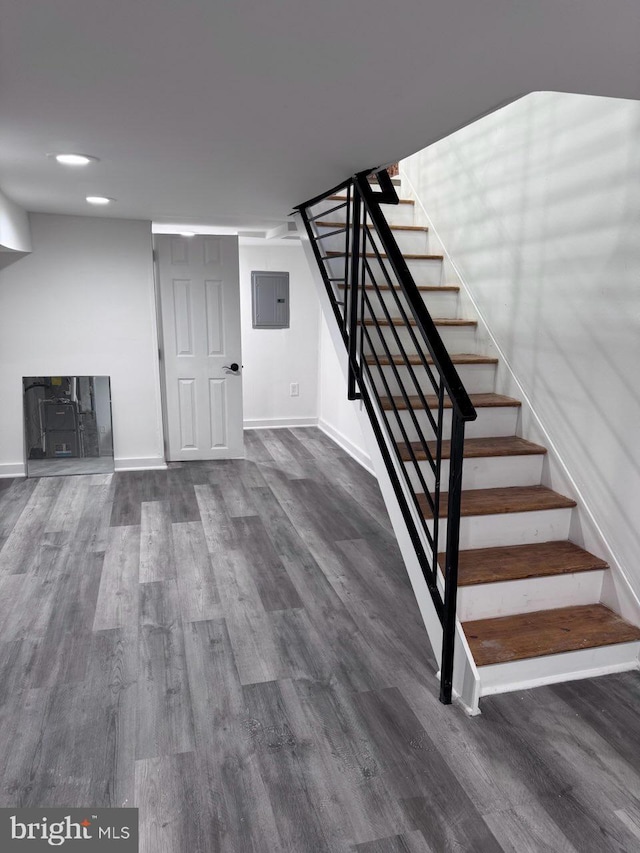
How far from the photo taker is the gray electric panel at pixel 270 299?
668cm

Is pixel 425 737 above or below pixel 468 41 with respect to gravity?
below

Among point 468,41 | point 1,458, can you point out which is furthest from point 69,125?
point 1,458

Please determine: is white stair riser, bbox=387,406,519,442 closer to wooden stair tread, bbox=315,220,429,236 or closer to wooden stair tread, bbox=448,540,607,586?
wooden stair tread, bbox=448,540,607,586

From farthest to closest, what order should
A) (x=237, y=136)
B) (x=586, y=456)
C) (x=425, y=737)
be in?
(x=586, y=456)
(x=237, y=136)
(x=425, y=737)

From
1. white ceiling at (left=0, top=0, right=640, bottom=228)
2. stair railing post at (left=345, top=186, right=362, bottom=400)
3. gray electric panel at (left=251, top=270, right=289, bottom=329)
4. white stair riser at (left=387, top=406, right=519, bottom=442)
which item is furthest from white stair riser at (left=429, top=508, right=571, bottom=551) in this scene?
gray electric panel at (left=251, top=270, right=289, bottom=329)

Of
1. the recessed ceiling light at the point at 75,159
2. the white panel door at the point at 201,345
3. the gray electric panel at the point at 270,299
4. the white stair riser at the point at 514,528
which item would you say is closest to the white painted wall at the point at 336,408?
the gray electric panel at the point at 270,299

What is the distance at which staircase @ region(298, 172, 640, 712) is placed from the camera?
2215mm

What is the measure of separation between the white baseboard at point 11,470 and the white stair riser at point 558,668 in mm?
4221

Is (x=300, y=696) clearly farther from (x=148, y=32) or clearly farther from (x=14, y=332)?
(x=14, y=332)

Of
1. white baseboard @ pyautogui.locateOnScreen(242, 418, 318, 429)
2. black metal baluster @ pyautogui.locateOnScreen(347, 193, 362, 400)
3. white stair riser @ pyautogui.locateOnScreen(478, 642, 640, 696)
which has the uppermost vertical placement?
black metal baluster @ pyautogui.locateOnScreen(347, 193, 362, 400)

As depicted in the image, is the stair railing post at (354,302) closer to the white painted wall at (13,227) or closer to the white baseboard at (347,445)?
the white baseboard at (347,445)

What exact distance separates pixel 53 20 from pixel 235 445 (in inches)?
177

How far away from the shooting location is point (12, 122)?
2193mm

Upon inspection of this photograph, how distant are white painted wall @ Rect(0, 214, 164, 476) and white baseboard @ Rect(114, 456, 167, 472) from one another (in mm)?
26
